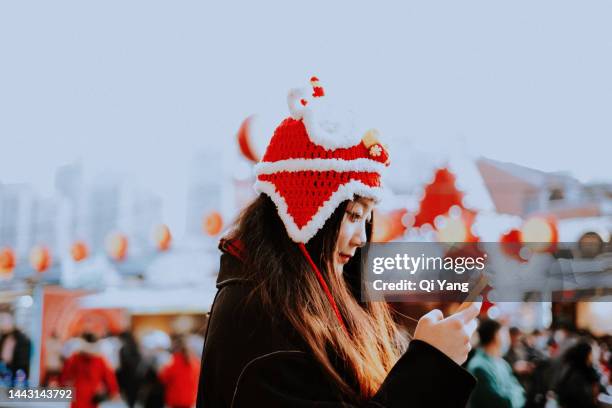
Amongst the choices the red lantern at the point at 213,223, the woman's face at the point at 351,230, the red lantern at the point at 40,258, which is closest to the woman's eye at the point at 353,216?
the woman's face at the point at 351,230

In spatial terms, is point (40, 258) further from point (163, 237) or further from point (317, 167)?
point (317, 167)

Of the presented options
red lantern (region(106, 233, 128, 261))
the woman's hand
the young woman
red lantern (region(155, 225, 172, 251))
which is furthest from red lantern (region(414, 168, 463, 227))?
the woman's hand

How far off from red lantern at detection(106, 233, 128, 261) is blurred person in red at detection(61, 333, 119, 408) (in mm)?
470

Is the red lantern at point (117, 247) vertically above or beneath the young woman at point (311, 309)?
above

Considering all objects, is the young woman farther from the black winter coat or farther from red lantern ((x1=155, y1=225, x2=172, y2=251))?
red lantern ((x1=155, y1=225, x2=172, y2=251))

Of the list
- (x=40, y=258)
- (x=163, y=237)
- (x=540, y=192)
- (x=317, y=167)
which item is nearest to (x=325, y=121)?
(x=317, y=167)

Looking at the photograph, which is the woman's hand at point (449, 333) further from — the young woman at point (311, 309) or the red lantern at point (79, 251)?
the red lantern at point (79, 251)

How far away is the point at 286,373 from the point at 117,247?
105 inches

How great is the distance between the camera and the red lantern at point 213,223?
308 centimetres

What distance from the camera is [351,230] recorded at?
2.67 ft

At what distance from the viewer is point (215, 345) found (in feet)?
2.44

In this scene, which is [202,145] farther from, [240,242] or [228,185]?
[240,242]

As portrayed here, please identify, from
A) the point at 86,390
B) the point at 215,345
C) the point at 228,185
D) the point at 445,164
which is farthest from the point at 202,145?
the point at 215,345

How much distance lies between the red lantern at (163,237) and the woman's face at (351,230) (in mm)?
2445
